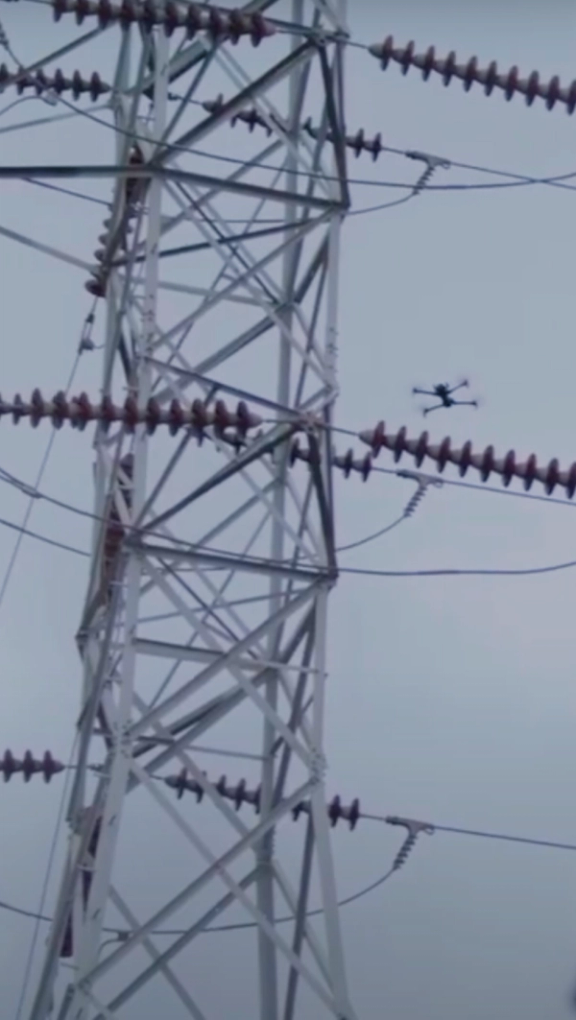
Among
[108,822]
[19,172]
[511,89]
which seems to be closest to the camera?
[108,822]

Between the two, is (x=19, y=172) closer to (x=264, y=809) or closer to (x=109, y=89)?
(x=109, y=89)

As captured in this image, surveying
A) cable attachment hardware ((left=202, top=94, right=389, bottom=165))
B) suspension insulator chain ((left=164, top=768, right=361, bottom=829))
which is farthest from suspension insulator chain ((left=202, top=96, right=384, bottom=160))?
suspension insulator chain ((left=164, top=768, right=361, bottom=829))

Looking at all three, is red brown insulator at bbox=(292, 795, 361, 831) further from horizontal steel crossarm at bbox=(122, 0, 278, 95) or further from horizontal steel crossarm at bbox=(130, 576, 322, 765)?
horizontal steel crossarm at bbox=(122, 0, 278, 95)

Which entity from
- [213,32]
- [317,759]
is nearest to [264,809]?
[317,759]

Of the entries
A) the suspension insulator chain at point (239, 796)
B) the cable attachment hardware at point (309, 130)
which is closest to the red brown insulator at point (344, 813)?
the suspension insulator chain at point (239, 796)

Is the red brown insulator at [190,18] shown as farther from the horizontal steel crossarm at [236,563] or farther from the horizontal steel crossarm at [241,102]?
the horizontal steel crossarm at [236,563]
